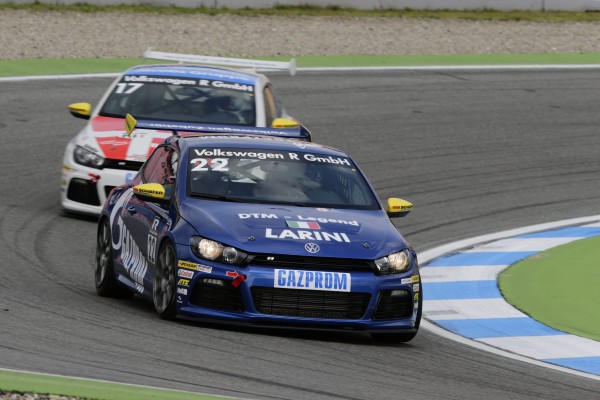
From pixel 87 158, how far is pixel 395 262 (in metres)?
5.19

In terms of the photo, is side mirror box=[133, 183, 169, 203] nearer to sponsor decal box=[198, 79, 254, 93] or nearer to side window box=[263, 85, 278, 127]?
side window box=[263, 85, 278, 127]

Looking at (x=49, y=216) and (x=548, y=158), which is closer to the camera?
(x=49, y=216)

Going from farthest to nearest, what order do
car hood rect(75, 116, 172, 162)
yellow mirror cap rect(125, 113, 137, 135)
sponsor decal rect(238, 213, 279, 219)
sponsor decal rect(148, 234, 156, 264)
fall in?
car hood rect(75, 116, 172, 162) → yellow mirror cap rect(125, 113, 137, 135) → sponsor decal rect(148, 234, 156, 264) → sponsor decal rect(238, 213, 279, 219)

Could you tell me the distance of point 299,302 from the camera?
323 inches

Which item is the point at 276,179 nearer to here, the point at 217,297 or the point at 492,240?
the point at 217,297

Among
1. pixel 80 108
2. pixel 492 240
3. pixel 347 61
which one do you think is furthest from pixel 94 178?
pixel 347 61

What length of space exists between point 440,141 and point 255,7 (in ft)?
28.6

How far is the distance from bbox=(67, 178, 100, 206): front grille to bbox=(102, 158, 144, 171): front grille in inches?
8.7

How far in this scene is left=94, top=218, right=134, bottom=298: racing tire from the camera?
972cm

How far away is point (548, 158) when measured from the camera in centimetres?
1764

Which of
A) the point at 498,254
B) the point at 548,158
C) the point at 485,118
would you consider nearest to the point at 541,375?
the point at 498,254

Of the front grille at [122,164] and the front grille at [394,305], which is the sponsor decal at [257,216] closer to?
the front grille at [394,305]

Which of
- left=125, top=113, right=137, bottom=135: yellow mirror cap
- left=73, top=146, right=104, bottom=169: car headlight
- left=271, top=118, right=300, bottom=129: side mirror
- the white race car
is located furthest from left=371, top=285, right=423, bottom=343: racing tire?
left=271, top=118, right=300, bottom=129: side mirror

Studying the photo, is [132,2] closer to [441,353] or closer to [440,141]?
[440,141]
